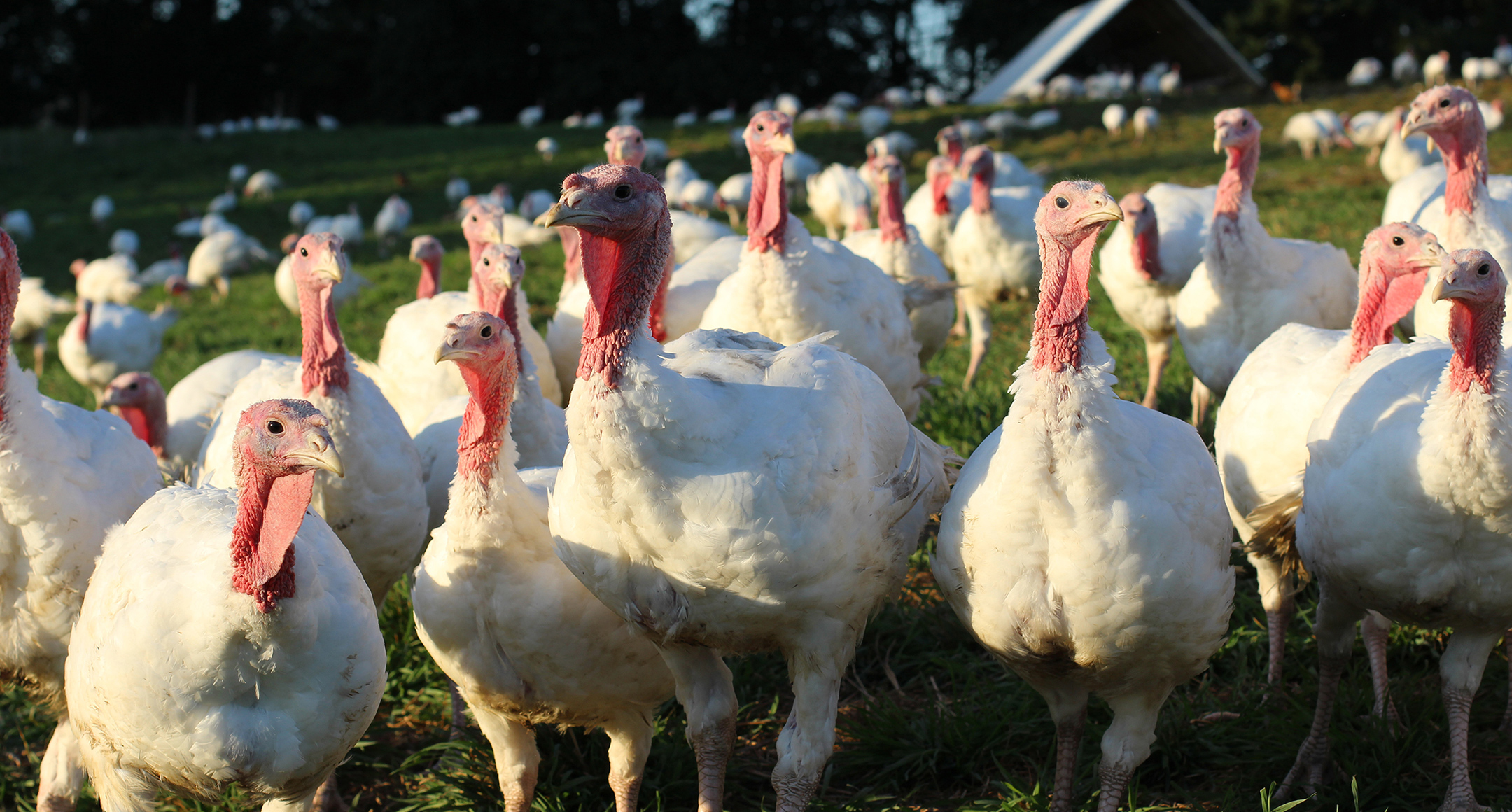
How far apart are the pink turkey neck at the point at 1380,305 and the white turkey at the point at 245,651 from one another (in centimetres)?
351

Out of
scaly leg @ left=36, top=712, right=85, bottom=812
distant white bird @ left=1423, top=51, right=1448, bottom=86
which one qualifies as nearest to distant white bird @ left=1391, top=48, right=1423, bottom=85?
distant white bird @ left=1423, top=51, right=1448, bottom=86

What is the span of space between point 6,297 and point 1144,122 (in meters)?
18.4

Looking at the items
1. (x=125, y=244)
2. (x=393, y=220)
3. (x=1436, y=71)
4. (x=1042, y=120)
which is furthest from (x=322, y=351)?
(x=1436, y=71)

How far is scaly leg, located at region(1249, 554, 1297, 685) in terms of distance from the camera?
14.3 feet

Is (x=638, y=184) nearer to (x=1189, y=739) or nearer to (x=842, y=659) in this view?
(x=842, y=659)

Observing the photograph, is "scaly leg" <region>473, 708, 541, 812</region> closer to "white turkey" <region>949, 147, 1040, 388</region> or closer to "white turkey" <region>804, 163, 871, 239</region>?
"white turkey" <region>949, 147, 1040, 388</region>

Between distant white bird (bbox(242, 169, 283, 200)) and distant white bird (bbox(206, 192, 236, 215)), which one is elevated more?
distant white bird (bbox(242, 169, 283, 200))

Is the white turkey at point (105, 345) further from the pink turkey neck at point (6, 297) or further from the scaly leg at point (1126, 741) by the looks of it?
the scaly leg at point (1126, 741)

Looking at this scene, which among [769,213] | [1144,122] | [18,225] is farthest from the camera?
[18,225]

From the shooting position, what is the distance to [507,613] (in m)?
3.56

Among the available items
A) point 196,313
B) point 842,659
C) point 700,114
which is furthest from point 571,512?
point 700,114

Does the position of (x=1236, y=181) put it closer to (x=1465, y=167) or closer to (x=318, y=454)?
(x=1465, y=167)

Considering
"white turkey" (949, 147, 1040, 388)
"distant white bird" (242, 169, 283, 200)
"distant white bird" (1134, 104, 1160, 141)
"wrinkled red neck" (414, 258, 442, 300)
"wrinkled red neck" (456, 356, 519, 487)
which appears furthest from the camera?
"distant white bird" (242, 169, 283, 200)

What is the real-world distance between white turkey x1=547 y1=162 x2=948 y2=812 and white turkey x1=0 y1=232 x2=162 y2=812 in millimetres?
1695
